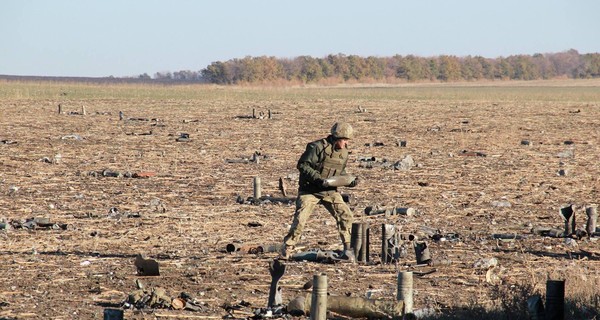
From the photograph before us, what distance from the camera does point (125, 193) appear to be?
17578mm

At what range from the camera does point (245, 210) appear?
→ 15.7m

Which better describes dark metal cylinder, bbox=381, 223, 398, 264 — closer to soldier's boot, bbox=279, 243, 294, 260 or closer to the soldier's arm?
the soldier's arm

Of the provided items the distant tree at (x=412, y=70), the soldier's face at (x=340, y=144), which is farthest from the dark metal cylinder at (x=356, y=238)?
the distant tree at (x=412, y=70)

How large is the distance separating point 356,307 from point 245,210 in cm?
703

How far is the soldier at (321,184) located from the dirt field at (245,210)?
1.23 ft

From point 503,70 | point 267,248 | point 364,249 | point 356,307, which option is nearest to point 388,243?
point 364,249

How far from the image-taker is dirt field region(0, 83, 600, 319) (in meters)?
10.2

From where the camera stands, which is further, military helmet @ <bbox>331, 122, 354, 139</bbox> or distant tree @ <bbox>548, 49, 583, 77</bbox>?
distant tree @ <bbox>548, 49, 583, 77</bbox>

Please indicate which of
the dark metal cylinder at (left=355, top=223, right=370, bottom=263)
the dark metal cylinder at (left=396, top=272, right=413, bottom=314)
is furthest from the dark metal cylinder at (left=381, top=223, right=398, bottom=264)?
the dark metal cylinder at (left=396, top=272, right=413, bottom=314)

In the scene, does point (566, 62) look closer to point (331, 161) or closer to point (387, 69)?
point (387, 69)

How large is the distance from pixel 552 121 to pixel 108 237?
92.4ft

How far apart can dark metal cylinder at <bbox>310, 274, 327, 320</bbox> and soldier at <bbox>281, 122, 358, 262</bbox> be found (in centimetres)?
360

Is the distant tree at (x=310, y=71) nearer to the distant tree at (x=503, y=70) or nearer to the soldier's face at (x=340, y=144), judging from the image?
the distant tree at (x=503, y=70)

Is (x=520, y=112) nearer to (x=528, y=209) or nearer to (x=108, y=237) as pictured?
(x=528, y=209)
